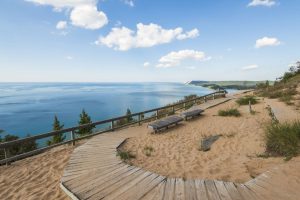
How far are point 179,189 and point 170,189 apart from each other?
190 millimetres

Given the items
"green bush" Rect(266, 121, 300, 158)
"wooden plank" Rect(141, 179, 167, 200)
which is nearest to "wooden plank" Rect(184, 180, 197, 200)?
"wooden plank" Rect(141, 179, 167, 200)

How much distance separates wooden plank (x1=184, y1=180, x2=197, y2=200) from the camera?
165 inches

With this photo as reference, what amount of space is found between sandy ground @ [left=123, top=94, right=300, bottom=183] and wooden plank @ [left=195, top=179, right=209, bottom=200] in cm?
62

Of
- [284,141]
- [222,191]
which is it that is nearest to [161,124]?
[284,141]

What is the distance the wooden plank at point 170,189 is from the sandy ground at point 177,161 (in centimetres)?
66

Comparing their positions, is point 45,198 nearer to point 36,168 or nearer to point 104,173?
point 104,173

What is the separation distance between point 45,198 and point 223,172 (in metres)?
4.31

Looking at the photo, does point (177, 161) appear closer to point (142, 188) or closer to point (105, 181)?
point (142, 188)

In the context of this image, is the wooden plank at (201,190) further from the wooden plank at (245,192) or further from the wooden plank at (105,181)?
the wooden plank at (105,181)

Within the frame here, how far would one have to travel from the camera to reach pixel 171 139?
9.34m

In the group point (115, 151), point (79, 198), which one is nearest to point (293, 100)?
point (115, 151)

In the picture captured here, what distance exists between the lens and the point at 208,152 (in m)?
7.46

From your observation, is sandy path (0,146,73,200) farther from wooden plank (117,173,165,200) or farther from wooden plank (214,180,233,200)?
wooden plank (214,180,233,200)

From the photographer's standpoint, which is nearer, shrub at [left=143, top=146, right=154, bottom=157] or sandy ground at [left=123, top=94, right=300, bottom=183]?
sandy ground at [left=123, top=94, right=300, bottom=183]
